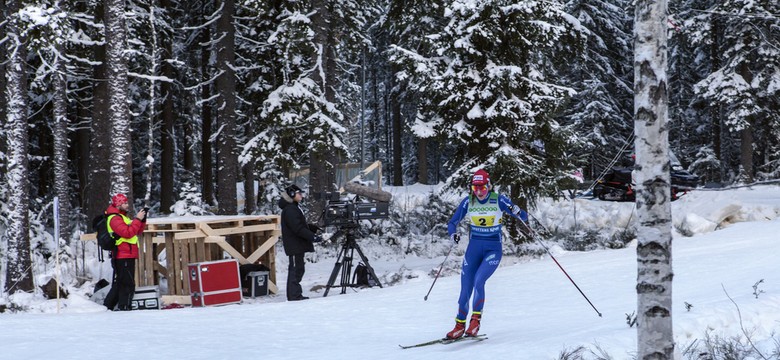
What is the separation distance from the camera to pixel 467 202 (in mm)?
9172

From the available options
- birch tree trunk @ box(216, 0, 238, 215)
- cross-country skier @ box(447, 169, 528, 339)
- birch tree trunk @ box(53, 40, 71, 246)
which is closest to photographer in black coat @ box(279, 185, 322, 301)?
cross-country skier @ box(447, 169, 528, 339)

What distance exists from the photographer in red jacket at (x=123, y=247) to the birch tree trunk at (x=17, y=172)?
8.11ft

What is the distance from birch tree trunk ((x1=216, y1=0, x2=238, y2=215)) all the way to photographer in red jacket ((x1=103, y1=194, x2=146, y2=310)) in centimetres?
844

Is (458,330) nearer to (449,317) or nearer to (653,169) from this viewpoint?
(449,317)

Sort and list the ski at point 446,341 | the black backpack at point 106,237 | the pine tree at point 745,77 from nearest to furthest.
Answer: the ski at point 446,341
the black backpack at point 106,237
the pine tree at point 745,77

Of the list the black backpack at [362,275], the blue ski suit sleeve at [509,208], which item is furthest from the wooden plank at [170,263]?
the blue ski suit sleeve at [509,208]

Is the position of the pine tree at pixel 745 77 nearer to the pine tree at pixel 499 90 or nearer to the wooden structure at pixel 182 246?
the pine tree at pixel 499 90

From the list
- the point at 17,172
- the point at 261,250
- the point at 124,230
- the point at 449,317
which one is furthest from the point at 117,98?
the point at 449,317

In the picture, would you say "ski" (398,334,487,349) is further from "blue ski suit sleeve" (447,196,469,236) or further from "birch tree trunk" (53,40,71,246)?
"birch tree trunk" (53,40,71,246)

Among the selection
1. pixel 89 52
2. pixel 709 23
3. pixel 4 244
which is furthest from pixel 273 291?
pixel 709 23

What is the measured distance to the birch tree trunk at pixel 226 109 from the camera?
2014cm

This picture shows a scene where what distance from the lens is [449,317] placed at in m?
10.3

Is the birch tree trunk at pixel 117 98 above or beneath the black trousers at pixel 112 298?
above

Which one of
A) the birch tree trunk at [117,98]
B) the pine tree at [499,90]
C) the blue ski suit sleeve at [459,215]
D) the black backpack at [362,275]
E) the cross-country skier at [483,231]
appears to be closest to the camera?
the cross-country skier at [483,231]
